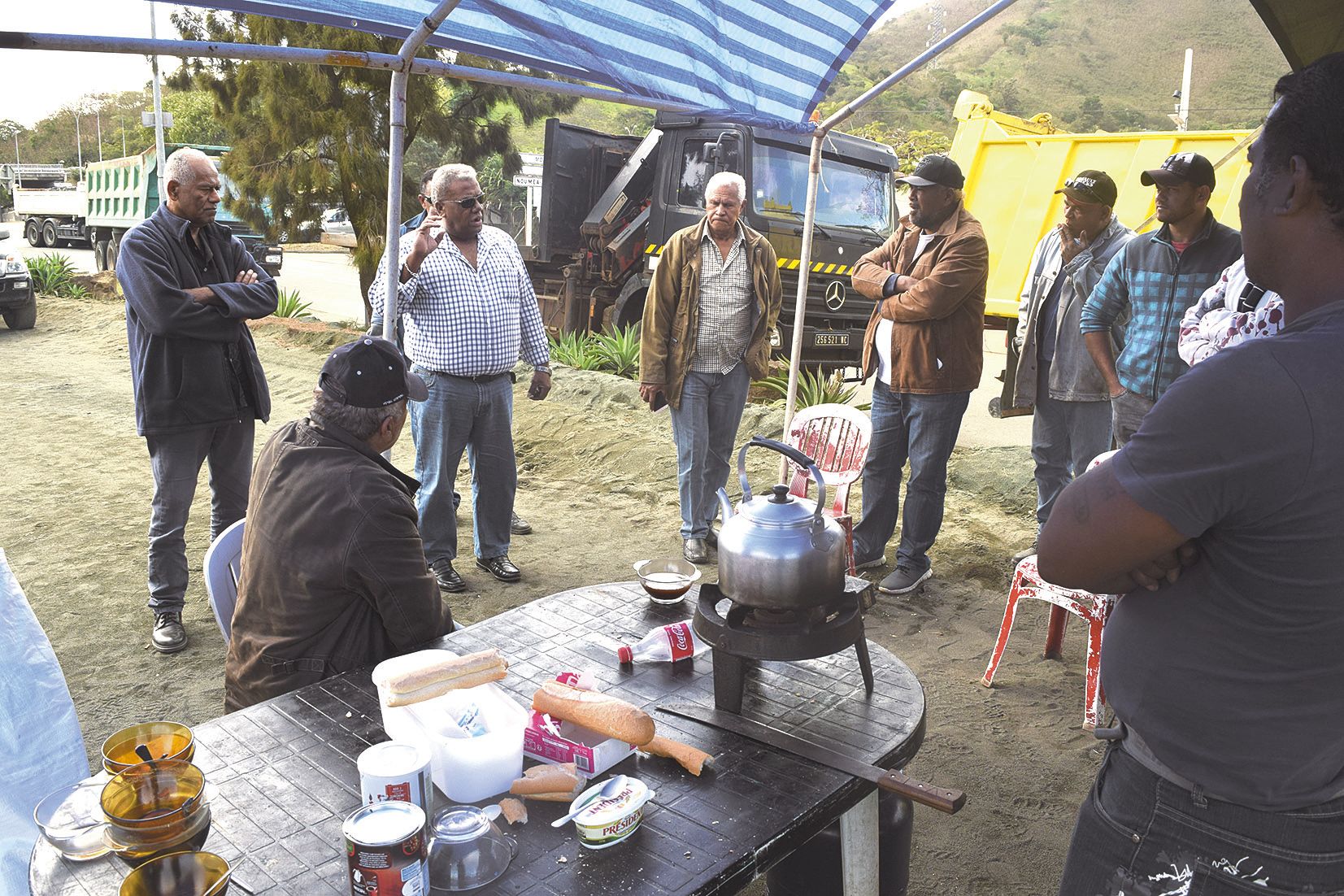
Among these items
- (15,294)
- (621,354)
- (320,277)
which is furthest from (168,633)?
(320,277)

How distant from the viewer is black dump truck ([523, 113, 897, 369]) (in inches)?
310

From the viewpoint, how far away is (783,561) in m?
1.90

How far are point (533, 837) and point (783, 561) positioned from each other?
2.27ft

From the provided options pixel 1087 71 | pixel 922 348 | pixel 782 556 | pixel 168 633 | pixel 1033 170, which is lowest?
pixel 168 633

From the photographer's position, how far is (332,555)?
214 centimetres

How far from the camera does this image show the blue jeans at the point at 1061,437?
4.43 meters

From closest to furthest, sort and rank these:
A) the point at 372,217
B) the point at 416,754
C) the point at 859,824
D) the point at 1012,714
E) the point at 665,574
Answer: the point at 416,754
the point at 859,824
the point at 665,574
the point at 1012,714
the point at 372,217

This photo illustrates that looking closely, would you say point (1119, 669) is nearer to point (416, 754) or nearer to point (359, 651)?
point (416, 754)

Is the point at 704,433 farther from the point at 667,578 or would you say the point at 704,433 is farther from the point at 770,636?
the point at 770,636

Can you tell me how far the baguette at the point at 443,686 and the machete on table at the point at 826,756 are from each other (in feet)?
1.24

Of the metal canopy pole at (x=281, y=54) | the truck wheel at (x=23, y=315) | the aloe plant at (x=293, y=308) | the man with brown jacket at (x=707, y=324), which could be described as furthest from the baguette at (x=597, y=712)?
the truck wheel at (x=23, y=315)

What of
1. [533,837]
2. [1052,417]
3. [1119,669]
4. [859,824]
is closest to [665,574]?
[859,824]

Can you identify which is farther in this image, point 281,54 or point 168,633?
point 168,633

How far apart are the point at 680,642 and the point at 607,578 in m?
2.63
